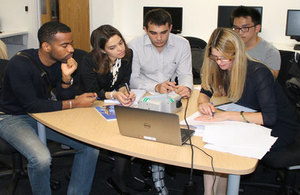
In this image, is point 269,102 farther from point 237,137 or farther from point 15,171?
point 15,171

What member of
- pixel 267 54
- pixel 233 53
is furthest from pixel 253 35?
pixel 233 53

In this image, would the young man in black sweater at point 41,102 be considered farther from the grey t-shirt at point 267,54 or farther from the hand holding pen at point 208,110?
the grey t-shirt at point 267,54

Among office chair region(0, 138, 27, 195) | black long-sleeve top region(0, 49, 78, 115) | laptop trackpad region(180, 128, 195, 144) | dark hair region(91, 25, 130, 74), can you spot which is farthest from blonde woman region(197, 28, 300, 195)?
office chair region(0, 138, 27, 195)

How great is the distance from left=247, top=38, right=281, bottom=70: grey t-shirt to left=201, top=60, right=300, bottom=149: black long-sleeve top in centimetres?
80

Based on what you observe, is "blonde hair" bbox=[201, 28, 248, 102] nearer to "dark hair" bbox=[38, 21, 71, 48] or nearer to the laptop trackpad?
the laptop trackpad

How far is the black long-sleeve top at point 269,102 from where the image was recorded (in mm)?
1702

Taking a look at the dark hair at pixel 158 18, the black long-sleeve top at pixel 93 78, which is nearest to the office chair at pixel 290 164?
the dark hair at pixel 158 18

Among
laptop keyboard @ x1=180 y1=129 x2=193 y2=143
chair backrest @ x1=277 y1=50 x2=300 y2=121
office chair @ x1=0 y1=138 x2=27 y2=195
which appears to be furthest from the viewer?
chair backrest @ x1=277 y1=50 x2=300 y2=121

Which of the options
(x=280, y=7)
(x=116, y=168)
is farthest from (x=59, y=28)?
(x=280, y=7)

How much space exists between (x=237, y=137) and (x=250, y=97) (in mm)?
367

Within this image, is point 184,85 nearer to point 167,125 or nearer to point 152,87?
point 152,87

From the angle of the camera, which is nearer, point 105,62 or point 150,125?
point 150,125

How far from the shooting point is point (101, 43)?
7.31 ft

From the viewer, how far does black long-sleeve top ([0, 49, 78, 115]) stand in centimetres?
189
